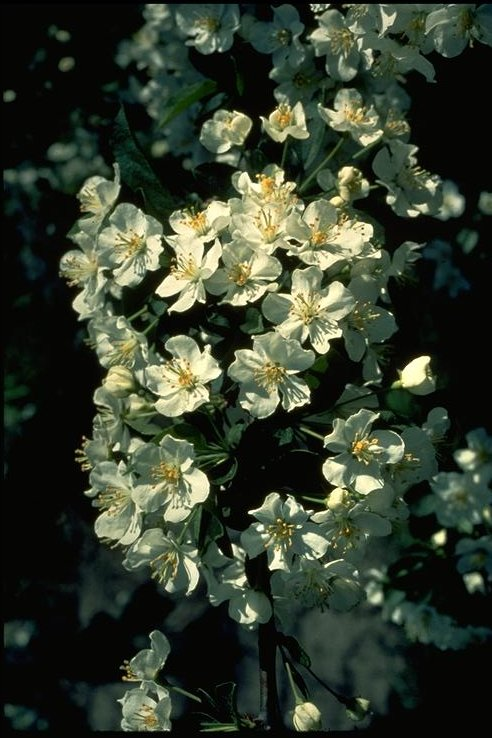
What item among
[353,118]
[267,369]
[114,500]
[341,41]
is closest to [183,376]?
[267,369]

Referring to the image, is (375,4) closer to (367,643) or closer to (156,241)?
(156,241)

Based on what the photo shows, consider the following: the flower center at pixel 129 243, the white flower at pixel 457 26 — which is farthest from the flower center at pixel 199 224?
the white flower at pixel 457 26

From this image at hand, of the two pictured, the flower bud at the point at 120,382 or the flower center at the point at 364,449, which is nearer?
the flower center at the point at 364,449

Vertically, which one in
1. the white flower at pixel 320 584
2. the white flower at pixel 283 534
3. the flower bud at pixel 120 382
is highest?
the flower bud at pixel 120 382

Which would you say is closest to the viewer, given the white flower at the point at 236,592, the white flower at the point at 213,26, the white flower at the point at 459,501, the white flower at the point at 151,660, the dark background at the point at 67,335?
the white flower at the point at 236,592

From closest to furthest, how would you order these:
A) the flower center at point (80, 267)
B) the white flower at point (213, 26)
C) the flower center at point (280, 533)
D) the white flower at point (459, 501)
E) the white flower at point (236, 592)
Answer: the flower center at point (280, 533) < the white flower at point (236, 592) < the flower center at point (80, 267) < the white flower at point (213, 26) < the white flower at point (459, 501)

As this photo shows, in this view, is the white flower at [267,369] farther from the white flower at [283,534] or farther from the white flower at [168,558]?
the white flower at [168,558]

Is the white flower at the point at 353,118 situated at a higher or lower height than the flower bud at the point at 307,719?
higher
